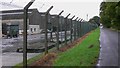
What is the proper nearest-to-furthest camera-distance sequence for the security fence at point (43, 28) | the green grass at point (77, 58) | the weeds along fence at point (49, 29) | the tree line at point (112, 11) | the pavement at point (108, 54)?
1. the security fence at point (43, 28)
2. the green grass at point (77, 58)
3. the pavement at point (108, 54)
4. the weeds along fence at point (49, 29)
5. the tree line at point (112, 11)

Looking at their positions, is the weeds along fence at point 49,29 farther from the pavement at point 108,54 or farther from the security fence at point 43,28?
the pavement at point 108,54

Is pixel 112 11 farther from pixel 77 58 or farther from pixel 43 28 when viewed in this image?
pixel 77 58

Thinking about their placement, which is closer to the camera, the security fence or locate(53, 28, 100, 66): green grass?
the security fence

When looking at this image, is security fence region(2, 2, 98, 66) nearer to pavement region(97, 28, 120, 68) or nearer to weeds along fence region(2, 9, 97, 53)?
weeds along fence region(2, 9, 97, 53)

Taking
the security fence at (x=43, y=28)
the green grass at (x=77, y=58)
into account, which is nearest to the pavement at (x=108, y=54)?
the green grass at (x=77, y=58)

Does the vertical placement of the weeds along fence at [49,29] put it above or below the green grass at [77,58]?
above

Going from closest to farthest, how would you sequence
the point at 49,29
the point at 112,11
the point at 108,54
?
the point at 108,54 < the point at 49,29 < the point at 112,11

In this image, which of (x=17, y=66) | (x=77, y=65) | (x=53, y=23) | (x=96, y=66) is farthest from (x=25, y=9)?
(x=53, y=23)

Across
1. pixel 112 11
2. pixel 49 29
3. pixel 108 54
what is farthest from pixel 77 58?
pixel 112 11

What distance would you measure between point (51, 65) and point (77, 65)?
3.35ft

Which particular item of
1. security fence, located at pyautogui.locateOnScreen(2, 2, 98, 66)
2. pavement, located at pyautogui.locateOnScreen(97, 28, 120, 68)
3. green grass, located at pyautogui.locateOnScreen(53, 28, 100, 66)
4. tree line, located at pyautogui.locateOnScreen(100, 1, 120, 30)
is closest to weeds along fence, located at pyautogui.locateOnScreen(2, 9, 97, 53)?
security fence, located at pyautogui.locateOnScreen(2, 2, 98, 66)

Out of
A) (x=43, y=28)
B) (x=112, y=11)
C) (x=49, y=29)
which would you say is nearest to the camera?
(x=49, y=29)

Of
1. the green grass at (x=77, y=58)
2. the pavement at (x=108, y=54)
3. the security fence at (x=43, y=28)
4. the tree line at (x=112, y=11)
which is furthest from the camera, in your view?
the tree line at (x=112, y=11)

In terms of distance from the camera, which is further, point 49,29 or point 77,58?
point 49,29
